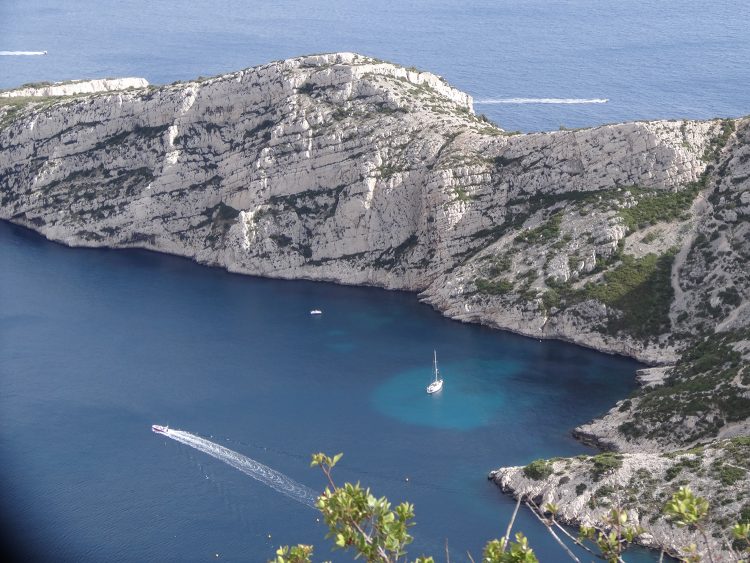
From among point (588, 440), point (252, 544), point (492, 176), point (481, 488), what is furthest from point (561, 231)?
point (252, 544)

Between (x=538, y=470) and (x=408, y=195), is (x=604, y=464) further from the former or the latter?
(x=408, y=195)

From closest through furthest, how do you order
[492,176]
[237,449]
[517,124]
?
[237,449] < [492,176] < [517,124]

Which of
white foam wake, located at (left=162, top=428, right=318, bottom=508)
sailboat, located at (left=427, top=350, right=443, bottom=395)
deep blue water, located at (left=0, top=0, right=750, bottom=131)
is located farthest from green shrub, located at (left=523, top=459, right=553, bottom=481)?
deep blue water, located at (left=0, top=0, right=750, bottom=131)

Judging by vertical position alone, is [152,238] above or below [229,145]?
below

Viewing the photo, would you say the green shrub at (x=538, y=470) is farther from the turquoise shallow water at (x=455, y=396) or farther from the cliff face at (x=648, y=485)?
the turquoise shallow water at (x=455, y=396)

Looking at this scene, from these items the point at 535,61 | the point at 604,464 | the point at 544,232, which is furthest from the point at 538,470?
the point at 535,61

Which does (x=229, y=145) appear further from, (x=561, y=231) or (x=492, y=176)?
(x=561, y=231)
